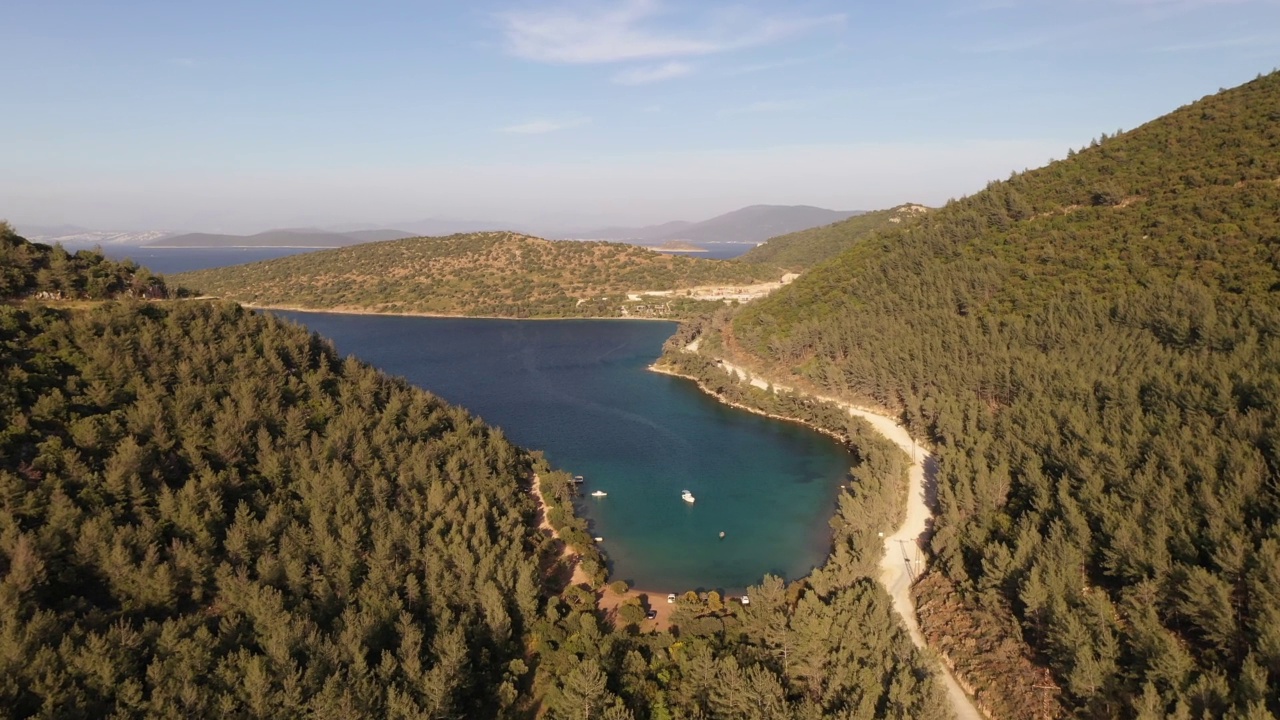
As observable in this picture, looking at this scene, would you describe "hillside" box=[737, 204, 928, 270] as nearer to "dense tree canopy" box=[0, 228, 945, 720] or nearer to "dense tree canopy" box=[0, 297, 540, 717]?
"dense tree canopy" box=[0, 228, 945, 720]

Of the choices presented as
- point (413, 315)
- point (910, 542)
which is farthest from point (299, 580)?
point (413, 315)

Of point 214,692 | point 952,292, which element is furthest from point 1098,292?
point 214,692

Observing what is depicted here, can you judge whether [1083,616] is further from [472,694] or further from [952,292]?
[952,292]

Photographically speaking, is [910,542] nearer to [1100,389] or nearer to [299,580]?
[1100,389]

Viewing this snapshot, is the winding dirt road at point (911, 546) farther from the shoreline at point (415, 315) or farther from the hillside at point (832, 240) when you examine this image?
the hillside at point (832, 240)

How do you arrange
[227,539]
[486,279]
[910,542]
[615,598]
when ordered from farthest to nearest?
[486,279]
[910,542]
[615,598]
[227,539]

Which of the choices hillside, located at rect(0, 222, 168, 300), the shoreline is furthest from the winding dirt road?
the shoreline

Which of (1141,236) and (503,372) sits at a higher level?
(1141,236)

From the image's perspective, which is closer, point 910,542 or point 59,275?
point 910,542
